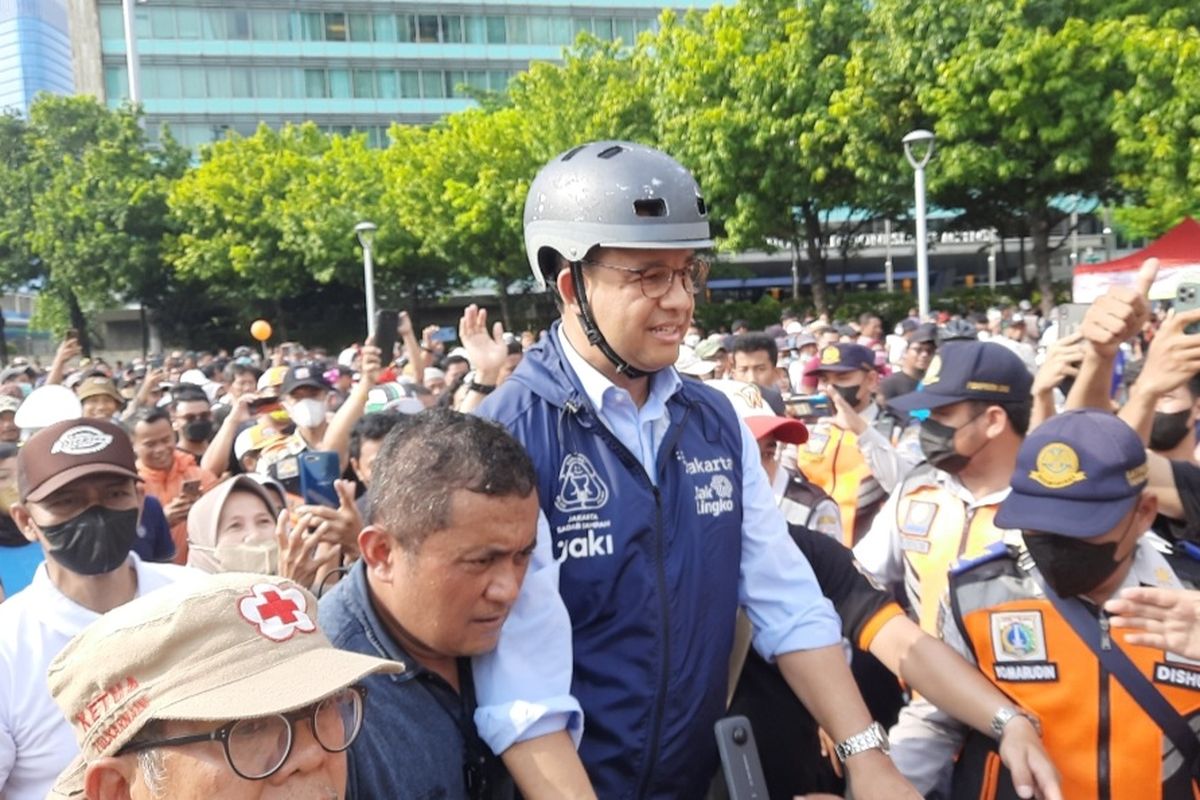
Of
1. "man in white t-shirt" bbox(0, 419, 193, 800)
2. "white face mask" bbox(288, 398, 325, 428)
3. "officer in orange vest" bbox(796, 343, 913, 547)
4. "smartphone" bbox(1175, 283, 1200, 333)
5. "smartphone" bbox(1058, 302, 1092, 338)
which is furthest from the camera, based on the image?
"white face mask" bbox(288, 398, 325, 428)

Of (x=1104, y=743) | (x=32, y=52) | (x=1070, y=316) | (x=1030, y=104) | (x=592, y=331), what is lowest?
(x=1104, y=743)

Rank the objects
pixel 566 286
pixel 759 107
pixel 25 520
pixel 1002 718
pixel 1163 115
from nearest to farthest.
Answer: pixel 566 286 < pixel 1002 718 < pixel 25 520 < pixel 1163 115 < pixel 759 107

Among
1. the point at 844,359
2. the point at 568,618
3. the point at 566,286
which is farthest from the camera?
the point at 844,359

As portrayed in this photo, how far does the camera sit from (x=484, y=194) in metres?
34.1

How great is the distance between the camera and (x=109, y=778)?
5.25 feet

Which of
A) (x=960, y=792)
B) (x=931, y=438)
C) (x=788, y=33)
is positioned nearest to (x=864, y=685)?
(x=960, y=792)

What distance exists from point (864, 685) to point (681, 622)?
4.35ft

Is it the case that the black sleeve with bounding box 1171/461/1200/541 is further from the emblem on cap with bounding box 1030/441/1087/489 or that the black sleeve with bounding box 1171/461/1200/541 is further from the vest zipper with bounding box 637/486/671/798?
the vest zipper with bounding box 637/486/671/798

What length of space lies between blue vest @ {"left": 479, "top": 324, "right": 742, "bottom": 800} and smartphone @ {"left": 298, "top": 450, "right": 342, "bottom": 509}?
1952mm

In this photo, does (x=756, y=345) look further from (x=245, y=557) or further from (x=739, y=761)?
(x=739, y=761)

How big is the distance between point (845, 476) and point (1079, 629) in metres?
2.89

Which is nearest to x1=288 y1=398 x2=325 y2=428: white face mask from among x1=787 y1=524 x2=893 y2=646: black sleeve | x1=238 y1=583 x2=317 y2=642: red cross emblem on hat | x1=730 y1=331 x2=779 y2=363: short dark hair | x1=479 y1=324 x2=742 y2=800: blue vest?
x1=730 y1=331 x2=779 y2=363: short dark hair

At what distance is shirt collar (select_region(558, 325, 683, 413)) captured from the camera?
7.66 ft

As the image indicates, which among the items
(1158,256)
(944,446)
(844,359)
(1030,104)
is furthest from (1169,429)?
(1030,104)
